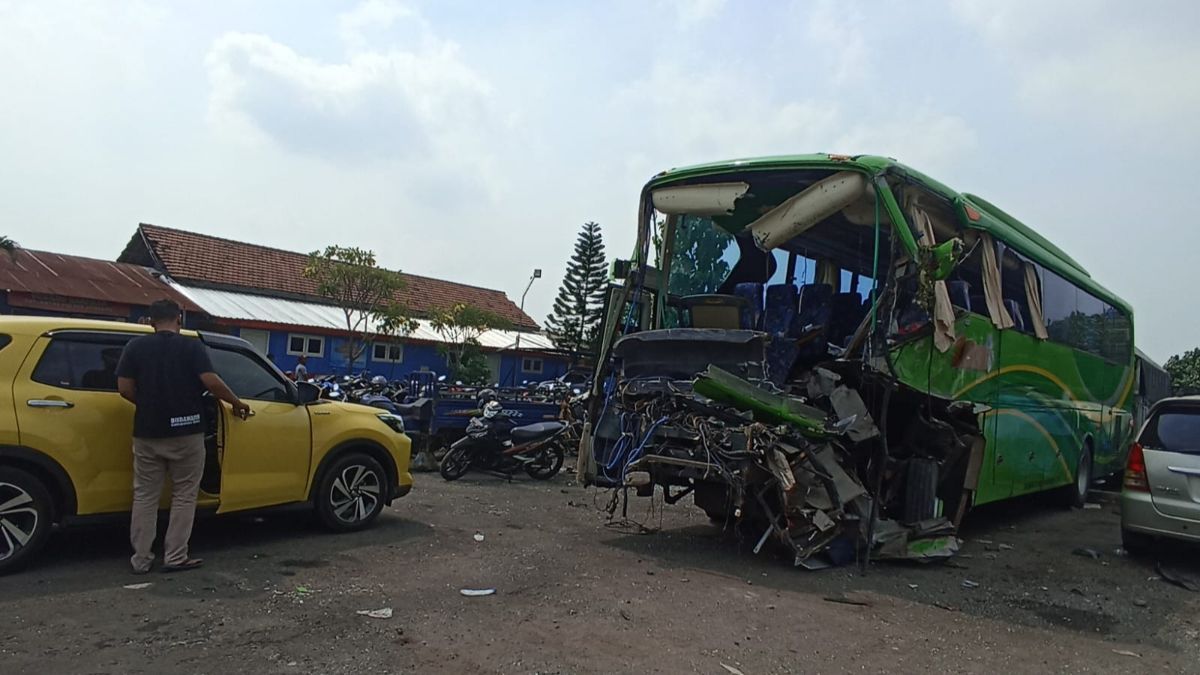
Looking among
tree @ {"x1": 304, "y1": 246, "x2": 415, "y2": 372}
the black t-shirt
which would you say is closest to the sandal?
the black t-shirt

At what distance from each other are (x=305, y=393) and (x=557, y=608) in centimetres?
310

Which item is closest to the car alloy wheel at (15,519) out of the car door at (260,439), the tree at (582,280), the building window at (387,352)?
the car door at (260,439)

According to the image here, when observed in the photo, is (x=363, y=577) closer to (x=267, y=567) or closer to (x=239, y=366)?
(x=267, y=567)

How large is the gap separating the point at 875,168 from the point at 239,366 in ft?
18.0

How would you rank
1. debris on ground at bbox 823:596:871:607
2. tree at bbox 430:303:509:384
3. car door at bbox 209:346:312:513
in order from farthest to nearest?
tree at bbox 430:303:509:384, car door at bbox 209:346:312:513, debris on ground at bbox 823:596:871:607

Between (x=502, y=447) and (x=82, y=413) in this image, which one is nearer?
(x=82, y=413)

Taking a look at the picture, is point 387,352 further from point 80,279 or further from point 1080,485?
point 1080,485

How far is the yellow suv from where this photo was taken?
538cm

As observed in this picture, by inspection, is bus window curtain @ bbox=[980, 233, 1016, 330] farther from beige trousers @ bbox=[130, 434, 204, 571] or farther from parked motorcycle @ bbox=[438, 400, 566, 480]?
beige trousers @ bbox=[130, 434, 204, 571]

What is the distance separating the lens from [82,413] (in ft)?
18.6

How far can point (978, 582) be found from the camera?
6836 millimetres

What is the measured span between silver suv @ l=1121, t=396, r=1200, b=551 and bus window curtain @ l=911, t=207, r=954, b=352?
2.06m

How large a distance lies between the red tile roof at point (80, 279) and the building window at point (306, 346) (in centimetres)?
308

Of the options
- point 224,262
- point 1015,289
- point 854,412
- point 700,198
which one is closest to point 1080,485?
point 1015,289
